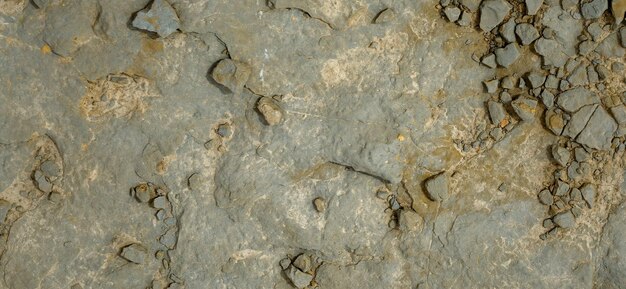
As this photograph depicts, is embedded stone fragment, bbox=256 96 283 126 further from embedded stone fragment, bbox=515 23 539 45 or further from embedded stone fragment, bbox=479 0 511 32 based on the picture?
embedded stone fragment, bbox=515 23 539 45

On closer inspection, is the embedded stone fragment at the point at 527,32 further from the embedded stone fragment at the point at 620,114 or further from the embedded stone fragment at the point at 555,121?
the embedded stone fragment at the point at 620,114

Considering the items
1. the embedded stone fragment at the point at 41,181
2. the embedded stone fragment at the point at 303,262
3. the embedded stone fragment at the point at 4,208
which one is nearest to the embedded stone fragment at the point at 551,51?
the embedded stone fragment at the point at 303,262

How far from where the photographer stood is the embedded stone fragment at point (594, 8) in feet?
7.24

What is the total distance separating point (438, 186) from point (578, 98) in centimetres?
55

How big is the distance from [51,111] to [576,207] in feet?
6.12

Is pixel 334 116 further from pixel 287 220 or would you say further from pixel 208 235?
pixel 208 235

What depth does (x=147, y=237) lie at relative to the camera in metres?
2.42

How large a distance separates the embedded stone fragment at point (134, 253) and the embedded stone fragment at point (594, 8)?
5.74ft

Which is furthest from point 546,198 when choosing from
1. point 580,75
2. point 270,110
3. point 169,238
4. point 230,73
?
point 169,238

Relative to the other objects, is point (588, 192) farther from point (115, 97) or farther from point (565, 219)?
point (115, 97)

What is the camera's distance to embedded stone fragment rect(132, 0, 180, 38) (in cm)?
221

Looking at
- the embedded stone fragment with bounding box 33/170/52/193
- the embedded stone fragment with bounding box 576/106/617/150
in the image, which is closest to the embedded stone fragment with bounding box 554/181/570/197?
the embedded stone fragment with bounding box 576/106/617/150

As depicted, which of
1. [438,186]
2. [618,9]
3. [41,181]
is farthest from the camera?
[41,181]

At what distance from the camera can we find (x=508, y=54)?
2262 mm
